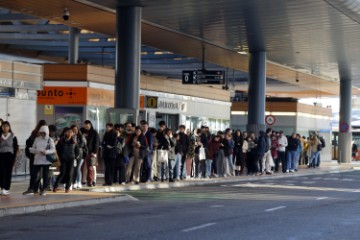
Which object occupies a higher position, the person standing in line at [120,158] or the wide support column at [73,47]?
the wide support column at [73,47]

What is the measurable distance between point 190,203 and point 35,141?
385 cm

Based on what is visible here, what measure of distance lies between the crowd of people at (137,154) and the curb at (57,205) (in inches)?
49.7

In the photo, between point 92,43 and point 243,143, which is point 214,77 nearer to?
point 243,143

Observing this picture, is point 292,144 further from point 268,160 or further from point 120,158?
point 120,158

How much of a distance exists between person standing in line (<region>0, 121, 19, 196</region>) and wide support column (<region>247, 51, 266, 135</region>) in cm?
2126

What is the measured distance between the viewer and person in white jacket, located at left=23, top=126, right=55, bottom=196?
19.4 metres

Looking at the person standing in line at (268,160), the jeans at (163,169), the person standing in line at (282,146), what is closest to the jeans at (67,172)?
the jeans at (163,169)

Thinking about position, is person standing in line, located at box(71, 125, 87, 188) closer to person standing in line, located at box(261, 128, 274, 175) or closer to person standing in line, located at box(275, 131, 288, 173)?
person standing in line, located at box(261, 128, 274, 175)

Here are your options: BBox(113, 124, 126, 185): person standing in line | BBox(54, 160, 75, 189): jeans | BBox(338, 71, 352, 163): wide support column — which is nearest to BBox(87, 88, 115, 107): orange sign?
BBox(113, 124, 126, 185): person standing in line

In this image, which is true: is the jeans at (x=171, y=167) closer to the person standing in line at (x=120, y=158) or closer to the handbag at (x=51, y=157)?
the person standing in line at (x=120, y=158)

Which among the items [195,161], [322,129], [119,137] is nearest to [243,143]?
[195,161]

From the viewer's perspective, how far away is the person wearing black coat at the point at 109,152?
2342cm

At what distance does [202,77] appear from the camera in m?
37.8

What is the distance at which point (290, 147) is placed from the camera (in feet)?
124
